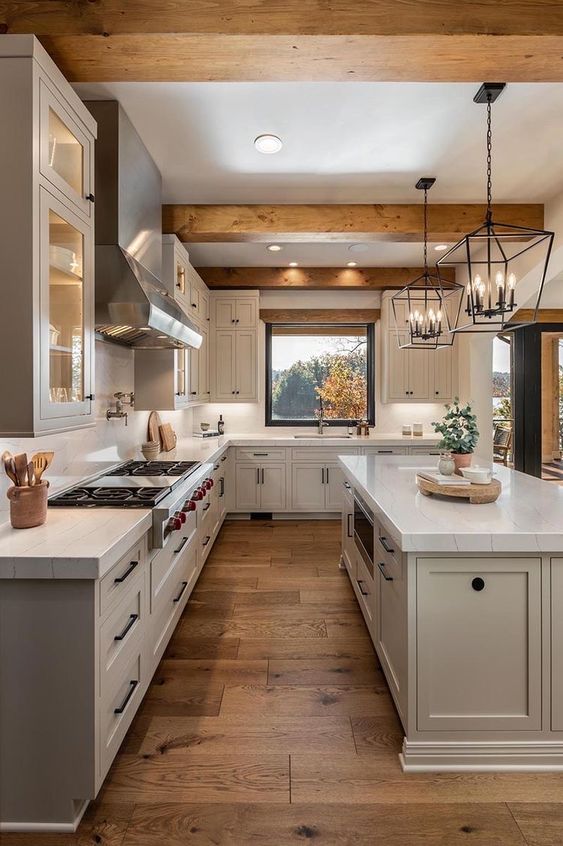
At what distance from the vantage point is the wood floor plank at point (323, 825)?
1511 millimetres

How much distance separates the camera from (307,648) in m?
2.67

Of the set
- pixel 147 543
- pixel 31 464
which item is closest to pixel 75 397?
pixel 31 464

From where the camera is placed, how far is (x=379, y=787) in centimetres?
171

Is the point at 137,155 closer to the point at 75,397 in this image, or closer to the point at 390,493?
the point at 75,397

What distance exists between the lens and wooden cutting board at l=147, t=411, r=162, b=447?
3805 mm

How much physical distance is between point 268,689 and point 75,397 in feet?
5.40

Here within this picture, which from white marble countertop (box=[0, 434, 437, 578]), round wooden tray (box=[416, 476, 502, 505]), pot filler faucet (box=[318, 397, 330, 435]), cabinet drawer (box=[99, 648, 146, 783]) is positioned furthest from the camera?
pot filler faucet (box=[318, 397, 330, 435])

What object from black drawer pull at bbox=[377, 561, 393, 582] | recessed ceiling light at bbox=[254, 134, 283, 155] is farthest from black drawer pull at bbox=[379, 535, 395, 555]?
recessed ceiling light at bbox=[254, 134, 283, 155]

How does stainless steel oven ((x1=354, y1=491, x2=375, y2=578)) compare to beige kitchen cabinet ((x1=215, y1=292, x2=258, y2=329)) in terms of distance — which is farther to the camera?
beige kitchen cabinet ((x1=215, y1=292, x2=258, y2=329))

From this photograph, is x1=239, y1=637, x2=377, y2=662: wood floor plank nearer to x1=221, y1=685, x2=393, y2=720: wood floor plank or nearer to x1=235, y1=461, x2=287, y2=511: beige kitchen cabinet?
x1=221, y1=685, x2=393, y2=720: wood floor plank

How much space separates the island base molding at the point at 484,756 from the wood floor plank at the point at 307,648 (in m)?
0.75

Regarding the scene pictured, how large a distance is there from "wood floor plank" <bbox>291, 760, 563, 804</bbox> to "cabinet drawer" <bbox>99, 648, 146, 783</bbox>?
0.66m

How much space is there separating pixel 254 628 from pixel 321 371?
3.67 m

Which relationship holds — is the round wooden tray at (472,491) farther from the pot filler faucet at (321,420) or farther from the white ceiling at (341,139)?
the pot filler faucet at (321,420)
